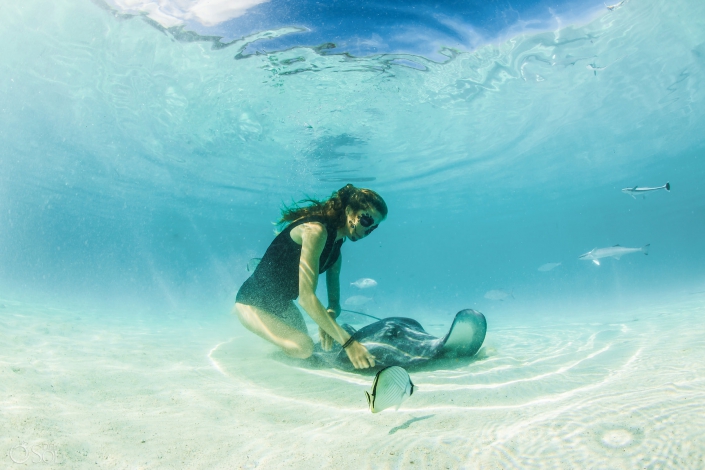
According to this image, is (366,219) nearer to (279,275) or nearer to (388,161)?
(279,275)

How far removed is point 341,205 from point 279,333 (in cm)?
209

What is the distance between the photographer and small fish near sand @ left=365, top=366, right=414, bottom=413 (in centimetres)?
200

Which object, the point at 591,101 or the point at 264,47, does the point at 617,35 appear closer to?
the point at 591,101

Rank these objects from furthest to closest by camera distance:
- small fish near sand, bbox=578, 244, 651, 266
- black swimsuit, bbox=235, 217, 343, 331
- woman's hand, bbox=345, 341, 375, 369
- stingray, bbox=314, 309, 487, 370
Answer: small fish near sand, bbox=578, 244, 651, 266, black swimsuit, bbox=235, 217, 343, 331, stingray, bbox=314, 309, 487, 370, woman's hand, bbox=345, 341, 375, 369

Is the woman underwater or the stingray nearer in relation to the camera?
the woman underwater

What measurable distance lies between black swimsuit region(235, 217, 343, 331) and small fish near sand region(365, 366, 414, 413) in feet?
7.49

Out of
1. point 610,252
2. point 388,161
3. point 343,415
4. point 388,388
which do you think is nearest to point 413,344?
point 343,415

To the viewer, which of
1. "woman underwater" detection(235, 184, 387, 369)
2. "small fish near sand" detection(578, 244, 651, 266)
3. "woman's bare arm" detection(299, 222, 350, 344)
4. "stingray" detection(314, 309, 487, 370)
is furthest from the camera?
"small fish near sand" detection(578, 244, 651, 266)

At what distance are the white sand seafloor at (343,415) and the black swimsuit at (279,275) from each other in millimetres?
918

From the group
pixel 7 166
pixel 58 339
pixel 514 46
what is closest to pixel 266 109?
pixel 514 46

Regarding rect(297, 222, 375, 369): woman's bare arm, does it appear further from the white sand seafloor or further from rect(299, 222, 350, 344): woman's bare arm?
the white sand seafloor

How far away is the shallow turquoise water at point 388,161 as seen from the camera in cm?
258

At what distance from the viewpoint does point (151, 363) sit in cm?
450

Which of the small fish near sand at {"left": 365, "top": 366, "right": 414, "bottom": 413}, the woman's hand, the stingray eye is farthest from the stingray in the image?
the small fish near sand at {"left": 365, "top": 366, "right": 414, "bottom": 413}
